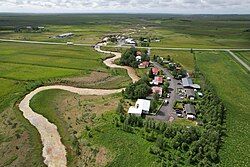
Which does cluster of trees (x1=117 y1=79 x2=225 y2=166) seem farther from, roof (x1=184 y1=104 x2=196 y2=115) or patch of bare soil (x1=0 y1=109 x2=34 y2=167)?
patch of bare soil (x1=0 y1=109 x2=34 y2=167)

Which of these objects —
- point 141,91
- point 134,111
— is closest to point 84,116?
point 134,111

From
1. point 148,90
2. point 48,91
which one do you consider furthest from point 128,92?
point 48,91

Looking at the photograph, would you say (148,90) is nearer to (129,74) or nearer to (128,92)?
(128,92)

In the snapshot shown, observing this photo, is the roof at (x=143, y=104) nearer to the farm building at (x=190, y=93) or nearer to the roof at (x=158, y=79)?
the farm building at (x=190, y=93)

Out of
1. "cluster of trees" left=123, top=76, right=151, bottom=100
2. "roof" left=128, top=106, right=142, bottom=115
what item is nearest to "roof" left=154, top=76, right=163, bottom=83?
"cluster of trees" left=123, top=76, right=151, bottom=100

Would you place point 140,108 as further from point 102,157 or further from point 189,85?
point 189,85

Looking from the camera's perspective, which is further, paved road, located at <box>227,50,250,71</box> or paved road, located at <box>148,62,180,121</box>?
paved road, located at <box>227,50,250,71</box>
